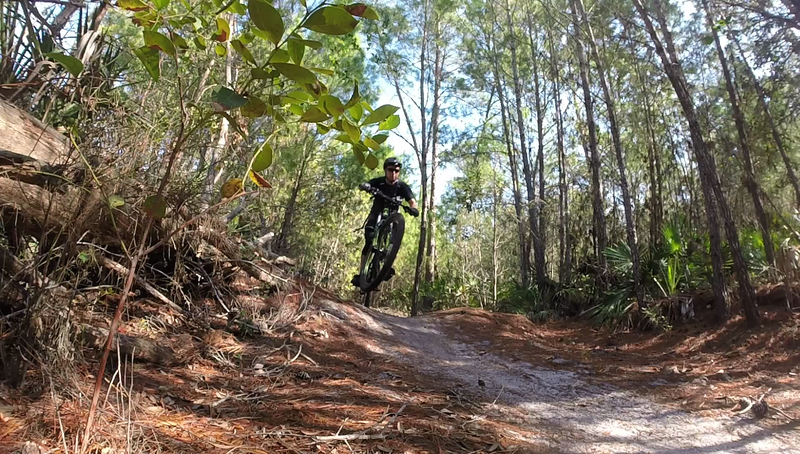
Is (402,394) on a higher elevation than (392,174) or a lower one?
lower

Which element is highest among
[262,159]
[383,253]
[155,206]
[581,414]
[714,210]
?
[714,210]

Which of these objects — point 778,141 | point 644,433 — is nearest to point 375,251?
point 644,433

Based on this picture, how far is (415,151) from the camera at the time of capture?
707 inches

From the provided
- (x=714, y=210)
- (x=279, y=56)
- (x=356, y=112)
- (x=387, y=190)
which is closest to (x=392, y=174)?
(x=387, y=190)

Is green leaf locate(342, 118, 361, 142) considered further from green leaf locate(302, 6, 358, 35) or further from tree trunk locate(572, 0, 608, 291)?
tree trunk locate(572, 0, 608, 291)

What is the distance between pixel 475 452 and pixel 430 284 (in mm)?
14358

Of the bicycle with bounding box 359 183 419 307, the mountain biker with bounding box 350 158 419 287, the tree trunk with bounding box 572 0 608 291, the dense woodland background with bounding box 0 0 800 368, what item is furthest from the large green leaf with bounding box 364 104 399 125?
the tree trunk with bounding box 572 0 608 291

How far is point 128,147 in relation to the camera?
2441 millimetres

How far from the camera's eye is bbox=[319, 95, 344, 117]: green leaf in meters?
1.08

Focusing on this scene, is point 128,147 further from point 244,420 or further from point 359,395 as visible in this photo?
point 359,395

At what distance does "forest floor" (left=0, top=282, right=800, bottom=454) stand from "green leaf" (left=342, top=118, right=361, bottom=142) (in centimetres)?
110

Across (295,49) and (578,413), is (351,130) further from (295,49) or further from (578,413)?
(578,413)

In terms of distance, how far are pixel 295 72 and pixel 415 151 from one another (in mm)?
17199

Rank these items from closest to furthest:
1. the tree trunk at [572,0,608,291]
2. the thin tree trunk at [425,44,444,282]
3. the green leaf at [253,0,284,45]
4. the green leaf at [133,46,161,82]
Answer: the green leaf at [253,0,284,45]
the green leaf at [133,46,161,82]
the tree trunk at [572,0,608,291]
the thin tree trunk at [425,44,444,282]
